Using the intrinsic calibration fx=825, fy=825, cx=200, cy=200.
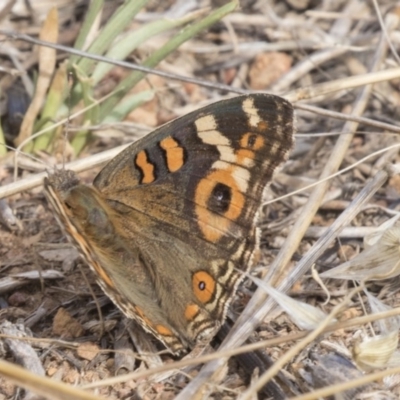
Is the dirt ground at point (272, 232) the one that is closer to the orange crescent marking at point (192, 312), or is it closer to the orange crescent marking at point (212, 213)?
the orange crescent marking at point (192, 312)

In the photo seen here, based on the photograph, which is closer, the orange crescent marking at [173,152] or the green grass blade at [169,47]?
the orange crescent marking at [173,152]

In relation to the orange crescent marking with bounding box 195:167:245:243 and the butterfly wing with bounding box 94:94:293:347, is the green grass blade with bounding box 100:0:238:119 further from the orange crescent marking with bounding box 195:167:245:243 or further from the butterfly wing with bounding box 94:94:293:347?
the orange crescent marking with bounding box 195:167:245:243

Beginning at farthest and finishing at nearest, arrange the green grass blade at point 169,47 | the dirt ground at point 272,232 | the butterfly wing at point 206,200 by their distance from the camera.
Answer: the green grass blade at point 169,47, the butterfly wing at point 206,200, the dirt ground at point 272,232

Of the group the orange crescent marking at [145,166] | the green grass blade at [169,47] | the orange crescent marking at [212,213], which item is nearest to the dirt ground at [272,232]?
Result: the green grass blade at [169,47]

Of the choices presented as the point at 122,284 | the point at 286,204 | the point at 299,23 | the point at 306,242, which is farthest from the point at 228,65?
the point at 122,284

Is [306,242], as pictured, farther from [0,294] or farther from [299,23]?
[299,23]

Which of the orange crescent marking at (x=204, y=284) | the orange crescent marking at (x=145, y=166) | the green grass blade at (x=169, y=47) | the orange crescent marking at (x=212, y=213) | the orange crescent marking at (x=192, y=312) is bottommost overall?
the orange crescent marking at (x=192, y=312)

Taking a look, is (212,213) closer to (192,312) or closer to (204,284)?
(204,284)
